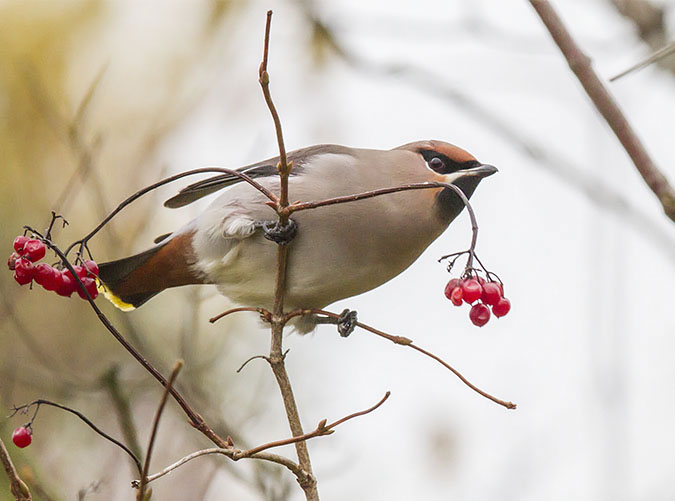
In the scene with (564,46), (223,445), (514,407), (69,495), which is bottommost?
(69,495)

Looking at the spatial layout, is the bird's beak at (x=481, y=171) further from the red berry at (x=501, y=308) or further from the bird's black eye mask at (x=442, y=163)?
the red berry at (x=501, y=308)

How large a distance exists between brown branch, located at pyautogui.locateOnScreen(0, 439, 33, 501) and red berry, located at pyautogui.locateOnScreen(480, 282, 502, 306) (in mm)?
1169

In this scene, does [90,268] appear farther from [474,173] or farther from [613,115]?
[613,115]

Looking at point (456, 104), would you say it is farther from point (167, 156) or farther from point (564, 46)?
point (167, 156)

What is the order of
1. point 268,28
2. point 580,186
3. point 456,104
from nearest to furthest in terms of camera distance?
point 268,28, point 580,186, point 456,104

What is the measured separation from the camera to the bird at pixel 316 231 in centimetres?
337

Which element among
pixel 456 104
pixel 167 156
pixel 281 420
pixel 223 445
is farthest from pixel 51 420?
pixel 223 445

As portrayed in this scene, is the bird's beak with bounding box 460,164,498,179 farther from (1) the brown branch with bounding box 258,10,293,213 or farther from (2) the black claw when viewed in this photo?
(1) the brown branch with bounding box 258,10,293,213

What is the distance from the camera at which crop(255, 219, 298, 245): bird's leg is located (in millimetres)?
3178

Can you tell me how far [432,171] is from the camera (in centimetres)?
367

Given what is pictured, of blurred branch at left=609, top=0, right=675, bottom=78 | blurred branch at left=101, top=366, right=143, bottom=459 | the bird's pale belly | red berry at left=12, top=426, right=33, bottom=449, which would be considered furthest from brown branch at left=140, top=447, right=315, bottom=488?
blurred branch at left=609, top=0, right=675, bottom=78

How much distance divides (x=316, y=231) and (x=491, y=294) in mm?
1049

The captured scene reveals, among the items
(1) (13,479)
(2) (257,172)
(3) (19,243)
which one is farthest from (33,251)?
(2) (257,172)

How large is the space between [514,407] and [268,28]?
1023 millimetres
